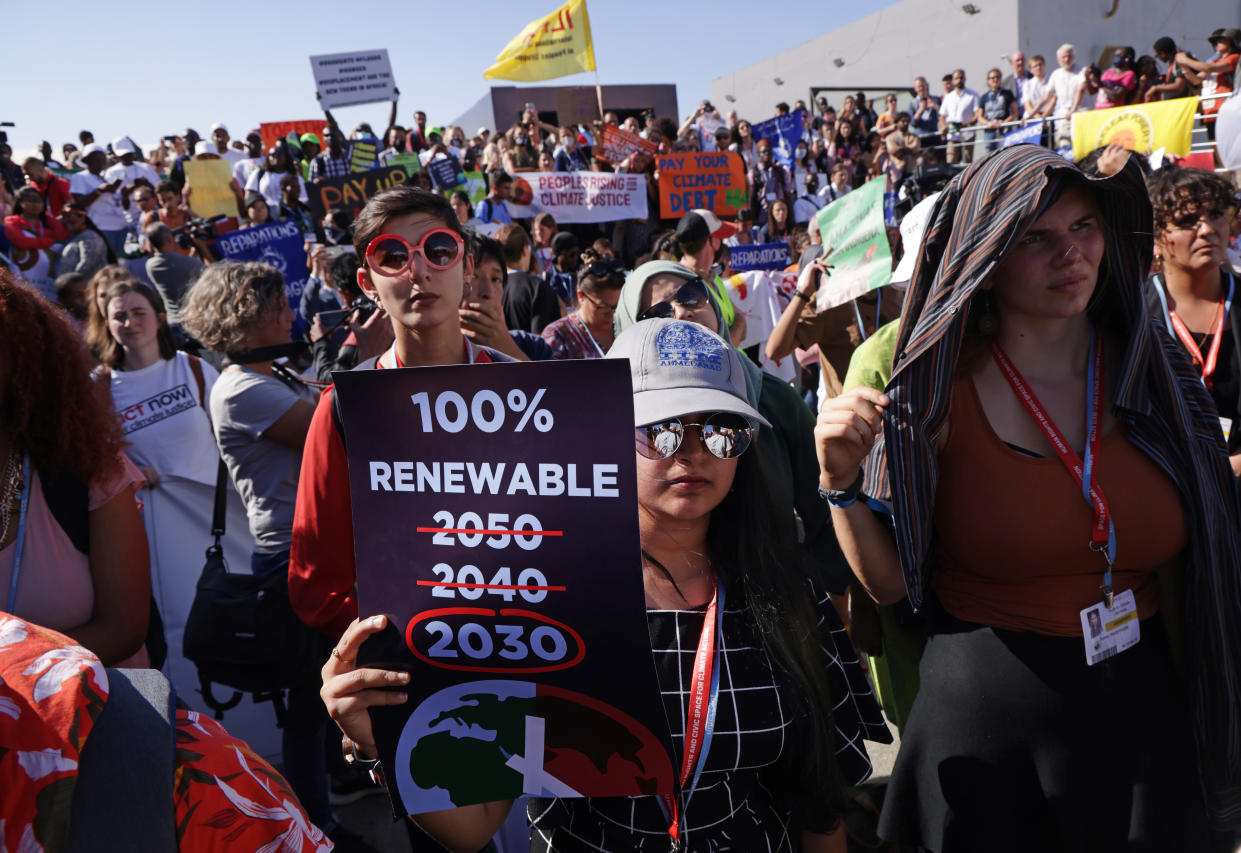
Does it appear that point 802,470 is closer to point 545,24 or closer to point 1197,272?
point 1197,272

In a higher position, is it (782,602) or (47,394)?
(47,394)

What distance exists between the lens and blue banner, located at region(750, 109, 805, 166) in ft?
51.9

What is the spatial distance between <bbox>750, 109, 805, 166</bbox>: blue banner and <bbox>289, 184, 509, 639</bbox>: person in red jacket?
1452cm

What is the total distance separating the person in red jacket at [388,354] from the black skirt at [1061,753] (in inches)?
52.9

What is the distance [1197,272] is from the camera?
2990 millimetres

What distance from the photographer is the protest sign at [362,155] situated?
9938mm

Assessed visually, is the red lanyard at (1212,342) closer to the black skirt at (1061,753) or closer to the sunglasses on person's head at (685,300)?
the black skirt at (1061,753)

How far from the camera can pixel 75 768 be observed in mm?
970

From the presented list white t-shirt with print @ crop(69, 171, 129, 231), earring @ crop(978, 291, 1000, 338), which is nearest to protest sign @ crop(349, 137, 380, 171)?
white t-shirt with print @ crop(69, 171, 129, 231)

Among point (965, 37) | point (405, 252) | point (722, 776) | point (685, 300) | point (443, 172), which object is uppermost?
point (965, 37)

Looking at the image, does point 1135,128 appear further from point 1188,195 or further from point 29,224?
point 29,224

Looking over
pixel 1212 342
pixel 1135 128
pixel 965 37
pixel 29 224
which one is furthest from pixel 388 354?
pixel 965 37

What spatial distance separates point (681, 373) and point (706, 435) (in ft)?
0.42

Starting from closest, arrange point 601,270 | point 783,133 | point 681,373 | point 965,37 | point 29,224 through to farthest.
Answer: point 681,373
point 601,270
point 29,224
point 783,133
point 965,37
